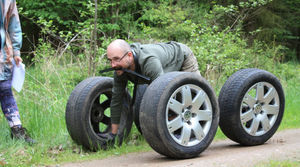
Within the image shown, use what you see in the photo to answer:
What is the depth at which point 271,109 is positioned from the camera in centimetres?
542

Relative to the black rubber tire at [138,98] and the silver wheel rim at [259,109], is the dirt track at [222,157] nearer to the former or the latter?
the silver wheel rim at [259,109]

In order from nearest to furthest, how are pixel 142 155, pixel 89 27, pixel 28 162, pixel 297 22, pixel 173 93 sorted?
pixel 173 93 < pixel 28 162 < pixel 142 155 < pixel 89 27 < pixel 297 22

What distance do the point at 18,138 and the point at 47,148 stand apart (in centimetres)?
41

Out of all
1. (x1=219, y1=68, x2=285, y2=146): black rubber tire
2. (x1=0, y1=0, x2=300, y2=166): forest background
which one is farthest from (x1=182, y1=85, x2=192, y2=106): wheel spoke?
(x1=0, y1=0, x2=300, y2=166): forest background

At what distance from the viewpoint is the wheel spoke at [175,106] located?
4.43 metres

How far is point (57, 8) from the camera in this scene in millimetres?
15156

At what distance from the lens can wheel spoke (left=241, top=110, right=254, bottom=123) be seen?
5.17m

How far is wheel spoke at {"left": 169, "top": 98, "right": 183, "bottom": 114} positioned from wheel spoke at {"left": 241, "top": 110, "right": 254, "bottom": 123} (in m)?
1.06

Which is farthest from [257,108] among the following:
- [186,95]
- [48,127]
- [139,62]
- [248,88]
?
[48,127]

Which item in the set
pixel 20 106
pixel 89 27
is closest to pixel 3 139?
pixel 20 106

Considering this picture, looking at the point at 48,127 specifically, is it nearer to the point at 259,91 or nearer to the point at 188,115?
the point at 188,115

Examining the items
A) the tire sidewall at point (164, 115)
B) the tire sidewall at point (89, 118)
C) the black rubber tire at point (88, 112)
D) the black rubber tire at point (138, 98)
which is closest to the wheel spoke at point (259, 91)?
the tire sidewall at point (164, 115)

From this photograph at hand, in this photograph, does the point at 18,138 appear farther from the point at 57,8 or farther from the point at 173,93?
the point at 57,8

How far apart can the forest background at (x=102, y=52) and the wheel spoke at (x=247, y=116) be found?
1.35 metres
